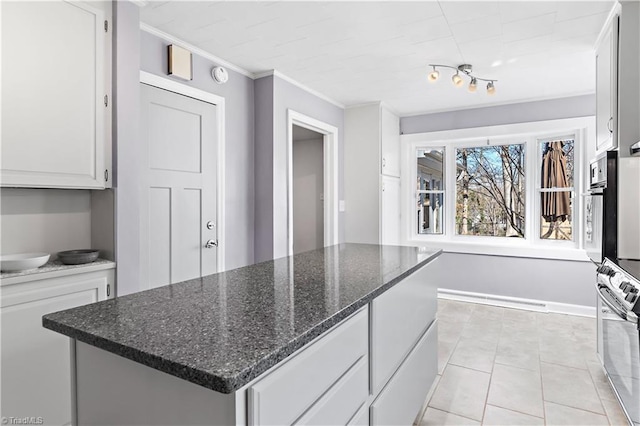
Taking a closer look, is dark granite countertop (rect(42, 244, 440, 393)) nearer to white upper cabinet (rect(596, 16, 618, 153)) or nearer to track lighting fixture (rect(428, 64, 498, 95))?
white upper cabinet (rect(596, 16, 618, 153))

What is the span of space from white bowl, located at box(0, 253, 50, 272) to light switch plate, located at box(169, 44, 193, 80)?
152cm

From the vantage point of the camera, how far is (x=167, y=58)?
266 cm

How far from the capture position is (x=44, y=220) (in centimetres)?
203

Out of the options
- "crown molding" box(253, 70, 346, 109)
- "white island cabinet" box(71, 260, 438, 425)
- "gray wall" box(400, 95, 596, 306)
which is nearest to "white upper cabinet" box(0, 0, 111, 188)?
"white island cabinet" box(71, 260, 438, 425)

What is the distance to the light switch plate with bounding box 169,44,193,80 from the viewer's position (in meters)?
2.65

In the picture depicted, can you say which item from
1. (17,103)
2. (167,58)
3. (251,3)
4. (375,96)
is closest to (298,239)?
(375,96)

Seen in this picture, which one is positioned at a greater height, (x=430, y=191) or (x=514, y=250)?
(x=430, y=191)

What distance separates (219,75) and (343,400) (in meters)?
2.73

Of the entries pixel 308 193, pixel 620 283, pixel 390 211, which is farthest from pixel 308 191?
pixel 620 283

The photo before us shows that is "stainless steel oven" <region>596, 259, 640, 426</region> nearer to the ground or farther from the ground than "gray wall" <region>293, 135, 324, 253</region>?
nearer to the ground

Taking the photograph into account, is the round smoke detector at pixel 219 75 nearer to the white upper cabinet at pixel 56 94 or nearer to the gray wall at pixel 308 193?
the white upper cabinet at pixel 56 94

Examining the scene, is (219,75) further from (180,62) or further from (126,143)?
(126,143)

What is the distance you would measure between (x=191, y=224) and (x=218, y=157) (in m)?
0.61

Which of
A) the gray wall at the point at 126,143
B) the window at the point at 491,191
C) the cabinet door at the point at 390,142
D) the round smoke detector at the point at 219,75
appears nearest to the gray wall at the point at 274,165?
the round smoke detector at the point at 219,75
